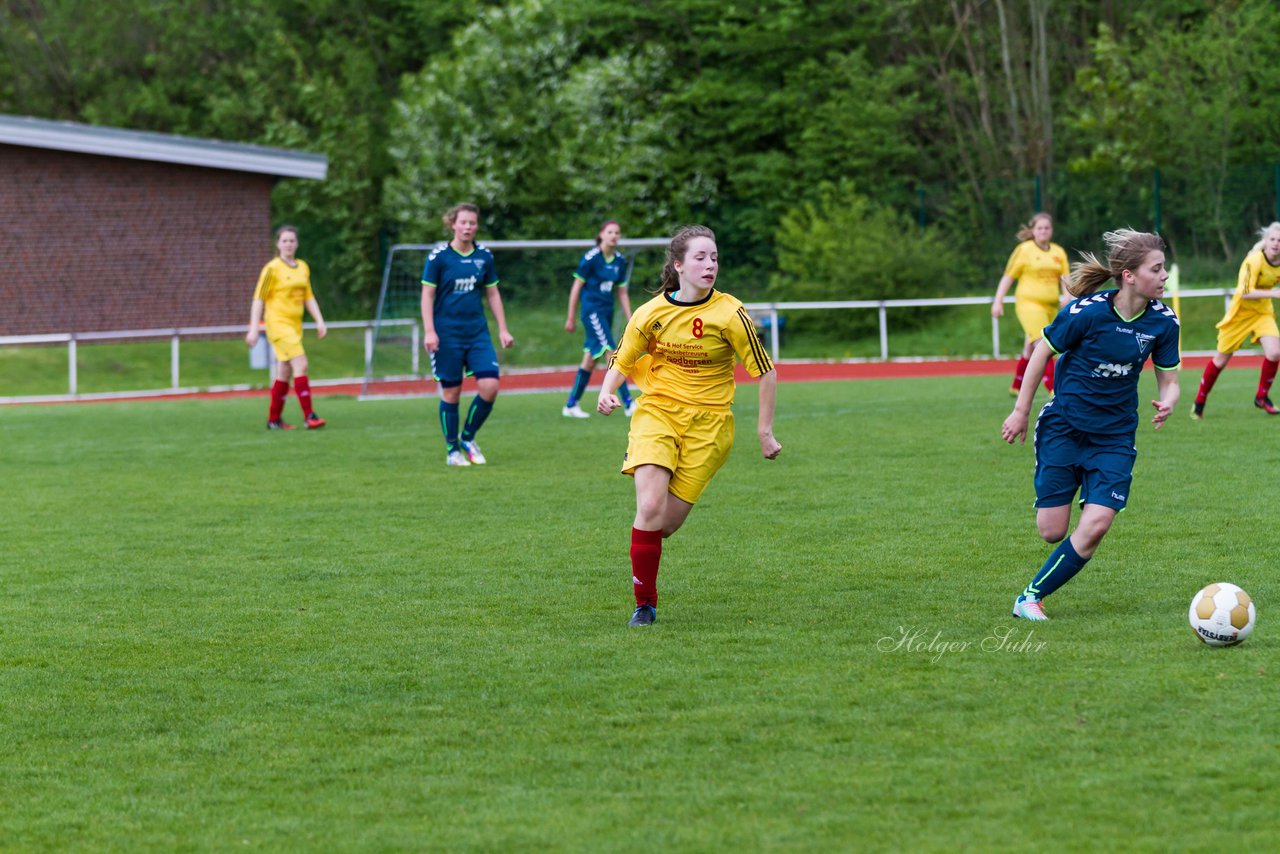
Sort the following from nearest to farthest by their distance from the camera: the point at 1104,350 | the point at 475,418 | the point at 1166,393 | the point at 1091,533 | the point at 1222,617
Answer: the point at 1222,617
the point at 1091,533
the point at 1104,350
the point at 1166,393
the point at 475,418

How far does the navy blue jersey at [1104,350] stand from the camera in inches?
259

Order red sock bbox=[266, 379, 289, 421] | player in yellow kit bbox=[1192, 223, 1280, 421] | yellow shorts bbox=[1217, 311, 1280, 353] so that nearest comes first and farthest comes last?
player in yellow kit bbox=[1192, 223, 1280, 421] < yellow shorts bbox=[1217, 311, 1280, 353] < red sock bbox=[266, 379, 289, 421]

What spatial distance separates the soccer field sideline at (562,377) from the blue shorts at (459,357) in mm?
8398

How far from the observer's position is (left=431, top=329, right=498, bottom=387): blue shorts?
41.8ft

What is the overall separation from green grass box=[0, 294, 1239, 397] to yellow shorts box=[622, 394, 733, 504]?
16983 mm

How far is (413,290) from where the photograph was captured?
23578 millimetres

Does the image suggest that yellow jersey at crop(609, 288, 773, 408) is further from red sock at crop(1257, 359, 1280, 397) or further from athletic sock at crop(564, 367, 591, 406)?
athletic sock at crop(564, 367, 591, 406)

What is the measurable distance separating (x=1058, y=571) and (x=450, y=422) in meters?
7.04

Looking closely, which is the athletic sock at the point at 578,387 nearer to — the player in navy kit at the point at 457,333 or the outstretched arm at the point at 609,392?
the player in navy kit at the point at 457,333

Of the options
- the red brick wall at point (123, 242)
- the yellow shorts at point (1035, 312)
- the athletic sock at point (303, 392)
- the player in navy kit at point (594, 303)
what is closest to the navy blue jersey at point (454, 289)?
the athletic sock at point (303, 392)

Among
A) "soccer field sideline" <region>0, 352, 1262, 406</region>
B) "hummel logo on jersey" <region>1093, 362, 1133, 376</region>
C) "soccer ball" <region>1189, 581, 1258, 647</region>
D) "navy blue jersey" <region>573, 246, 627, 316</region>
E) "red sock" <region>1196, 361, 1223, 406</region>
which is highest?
"navy blue jersey" <region>573, 246, 627, 316</region>

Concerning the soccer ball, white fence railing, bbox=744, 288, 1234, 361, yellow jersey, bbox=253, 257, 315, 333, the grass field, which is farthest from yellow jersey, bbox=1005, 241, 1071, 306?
the soccer ball

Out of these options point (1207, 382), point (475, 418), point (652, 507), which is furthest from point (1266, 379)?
point (652, 507)

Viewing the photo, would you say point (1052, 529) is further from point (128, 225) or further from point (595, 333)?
point (128, 225)
